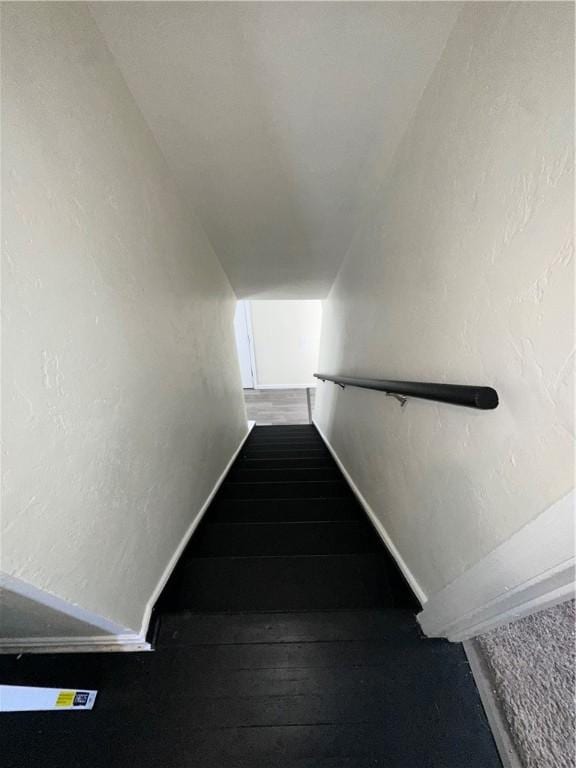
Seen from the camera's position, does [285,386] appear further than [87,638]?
Yes

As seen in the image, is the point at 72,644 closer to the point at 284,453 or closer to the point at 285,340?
the point at 284,453

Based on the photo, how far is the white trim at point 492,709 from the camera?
697 mm

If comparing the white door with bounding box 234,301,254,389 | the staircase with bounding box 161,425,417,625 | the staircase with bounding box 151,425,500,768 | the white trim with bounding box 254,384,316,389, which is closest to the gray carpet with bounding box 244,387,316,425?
the white trim with bounding box 254,384,316,389

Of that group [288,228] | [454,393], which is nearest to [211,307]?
[288,228]

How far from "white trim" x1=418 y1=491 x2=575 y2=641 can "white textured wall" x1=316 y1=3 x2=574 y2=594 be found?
31mm

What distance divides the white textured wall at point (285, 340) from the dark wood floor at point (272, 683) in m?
4.61

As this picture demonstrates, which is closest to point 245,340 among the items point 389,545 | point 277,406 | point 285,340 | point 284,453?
point 285,340

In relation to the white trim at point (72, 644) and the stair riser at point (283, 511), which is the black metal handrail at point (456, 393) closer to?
the stair riser at point (283, 511)

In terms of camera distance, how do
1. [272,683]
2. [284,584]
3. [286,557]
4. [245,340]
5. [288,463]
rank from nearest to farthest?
[272,683], [284,584], [286,557], [288,463], [245,340]

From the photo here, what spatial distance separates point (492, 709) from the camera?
0.76 metres

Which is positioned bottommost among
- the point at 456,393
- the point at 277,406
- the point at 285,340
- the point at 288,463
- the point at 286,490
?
the point at 277,406

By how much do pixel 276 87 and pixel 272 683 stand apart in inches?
80.2

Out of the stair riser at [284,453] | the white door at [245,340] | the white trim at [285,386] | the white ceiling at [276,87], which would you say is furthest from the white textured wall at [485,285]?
the white trim at [285,386]

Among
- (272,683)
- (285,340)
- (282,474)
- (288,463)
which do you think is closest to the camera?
(272,683)
